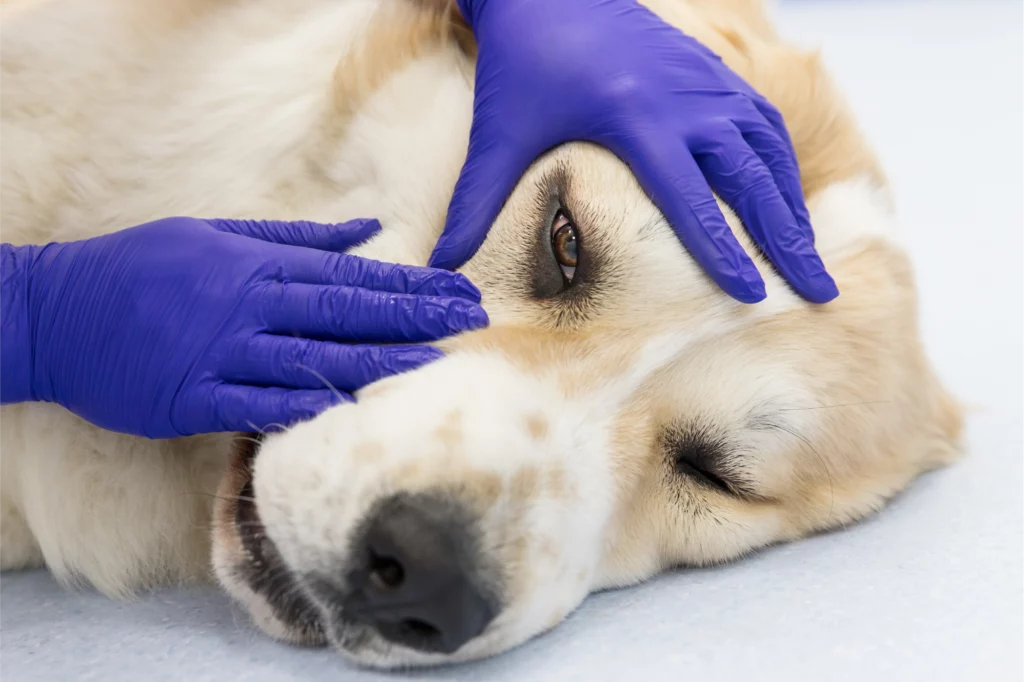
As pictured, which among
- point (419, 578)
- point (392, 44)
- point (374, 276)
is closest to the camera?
point (419, 578)

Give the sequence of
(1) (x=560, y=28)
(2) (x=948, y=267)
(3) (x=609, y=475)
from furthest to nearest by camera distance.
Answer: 1. (2) (x=948, y=267)
2. (1) (x=560, y=28)
3. (3) (x=609, y=475)

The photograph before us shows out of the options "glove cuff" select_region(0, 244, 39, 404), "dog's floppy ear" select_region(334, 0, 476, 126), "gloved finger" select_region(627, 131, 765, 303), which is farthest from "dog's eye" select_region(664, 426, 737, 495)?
"glove cuff" select_region(0, 244, 39, 404)

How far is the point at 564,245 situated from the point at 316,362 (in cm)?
44

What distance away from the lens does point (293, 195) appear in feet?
5.58

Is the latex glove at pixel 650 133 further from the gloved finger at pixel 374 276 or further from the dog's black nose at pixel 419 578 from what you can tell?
the dog's black nose at pixel 419 578

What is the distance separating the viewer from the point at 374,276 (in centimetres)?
148

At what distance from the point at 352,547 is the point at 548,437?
1.11 feet

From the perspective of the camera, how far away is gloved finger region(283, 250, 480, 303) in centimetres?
146

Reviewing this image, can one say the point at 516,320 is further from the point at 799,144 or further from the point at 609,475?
the point at 799,144

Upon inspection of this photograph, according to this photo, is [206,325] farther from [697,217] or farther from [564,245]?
[697,217]

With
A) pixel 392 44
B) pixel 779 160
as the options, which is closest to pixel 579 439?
pixel 779 160

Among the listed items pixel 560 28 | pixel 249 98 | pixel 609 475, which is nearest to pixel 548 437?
pixel 609 475

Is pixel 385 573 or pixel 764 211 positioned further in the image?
pixel 764 211

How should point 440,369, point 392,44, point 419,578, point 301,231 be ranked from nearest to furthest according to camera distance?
point 419,578, point 440,369, point 301,231, point 392,44
